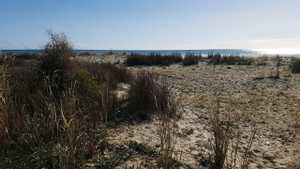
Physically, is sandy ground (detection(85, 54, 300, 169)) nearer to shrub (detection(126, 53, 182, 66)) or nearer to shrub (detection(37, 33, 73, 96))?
shrub (detection(37, 33, 73, 96))

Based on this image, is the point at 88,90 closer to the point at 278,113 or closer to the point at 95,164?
the point at 95,164

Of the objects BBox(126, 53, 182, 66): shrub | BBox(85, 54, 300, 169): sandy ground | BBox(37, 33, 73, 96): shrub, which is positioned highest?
BBox(37, 33, 73, 96): shrub

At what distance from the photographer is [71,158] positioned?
2975 mm

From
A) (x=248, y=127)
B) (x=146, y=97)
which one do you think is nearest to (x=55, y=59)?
(x=146, y=97)

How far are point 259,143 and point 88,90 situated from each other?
307 centimetres

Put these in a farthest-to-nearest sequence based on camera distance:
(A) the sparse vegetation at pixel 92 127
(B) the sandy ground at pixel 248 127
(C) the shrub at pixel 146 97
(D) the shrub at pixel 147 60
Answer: (D) the shrub at pixel 147 60, (C) the shrub at pixel 146 97, (B) the sandy ground at pixel 248 127, (A) the sparse vegetation at pixel 92 127

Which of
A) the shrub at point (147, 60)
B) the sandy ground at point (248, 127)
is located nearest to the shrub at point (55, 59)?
the sandy ground at point (248, 127)

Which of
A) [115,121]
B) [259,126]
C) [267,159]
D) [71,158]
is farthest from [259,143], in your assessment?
[71,158]

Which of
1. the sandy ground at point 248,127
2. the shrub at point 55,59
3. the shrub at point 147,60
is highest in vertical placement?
the shrub at point 55,59

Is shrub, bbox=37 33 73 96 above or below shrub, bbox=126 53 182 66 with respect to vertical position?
above

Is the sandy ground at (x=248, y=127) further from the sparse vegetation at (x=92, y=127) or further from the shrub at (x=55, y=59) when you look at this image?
the shrub at (x=55, y=59)

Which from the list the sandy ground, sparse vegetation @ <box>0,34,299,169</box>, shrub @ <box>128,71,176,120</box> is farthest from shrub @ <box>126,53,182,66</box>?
shrub @ <box>128,71,176,120</box>

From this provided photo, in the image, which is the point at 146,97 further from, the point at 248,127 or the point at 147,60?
the point at 147,60

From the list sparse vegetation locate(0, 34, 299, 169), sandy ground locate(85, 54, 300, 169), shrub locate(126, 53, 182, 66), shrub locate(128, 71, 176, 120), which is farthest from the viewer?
shrub locate(126, 53, 182, 66)
